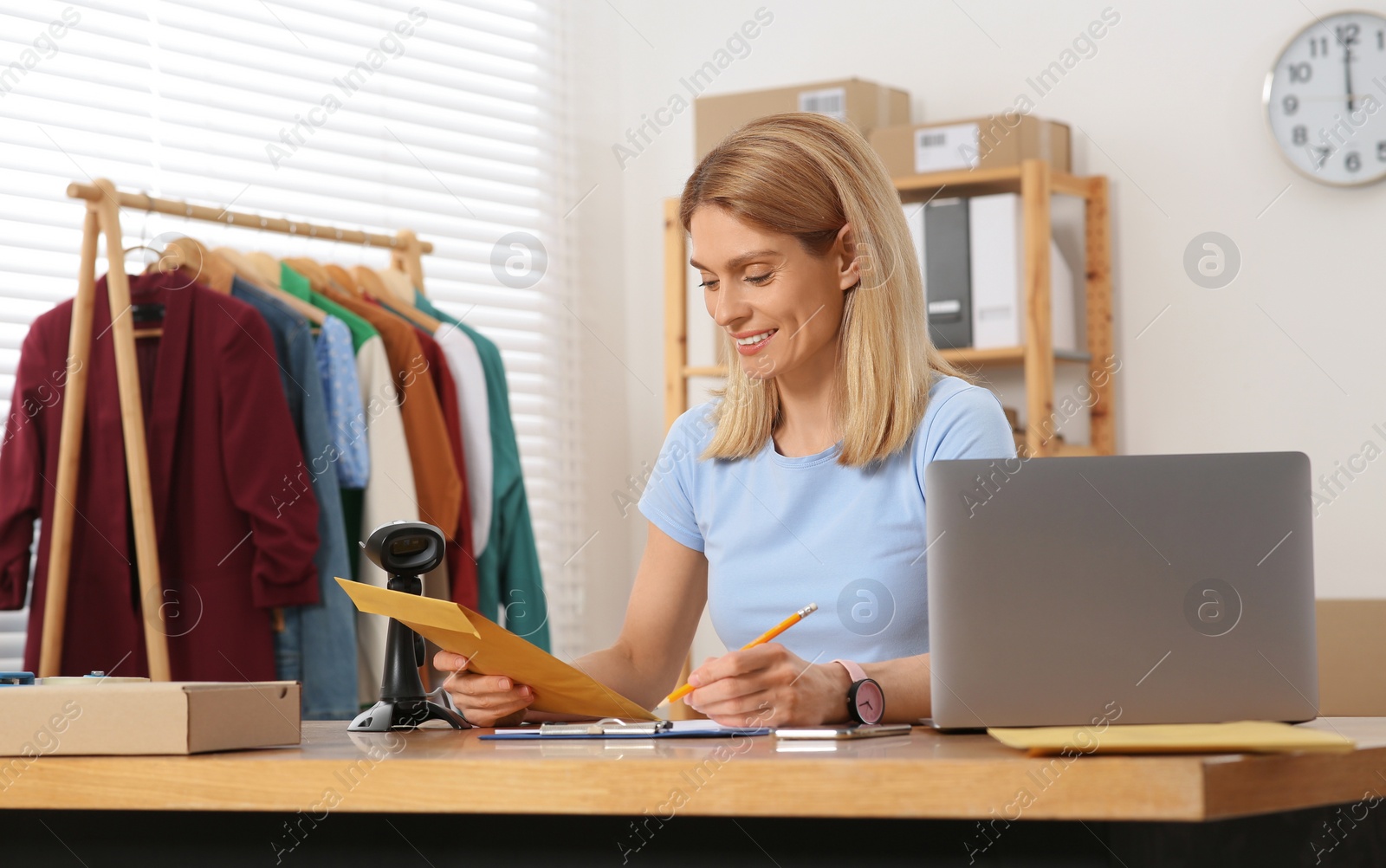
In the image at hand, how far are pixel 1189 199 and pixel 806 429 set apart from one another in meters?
1.88

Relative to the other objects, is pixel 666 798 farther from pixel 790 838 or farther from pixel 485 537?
pixel 485 537

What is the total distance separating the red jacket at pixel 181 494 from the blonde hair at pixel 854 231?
1.22 m

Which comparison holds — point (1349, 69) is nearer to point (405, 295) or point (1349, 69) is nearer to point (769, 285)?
point (769, 285)

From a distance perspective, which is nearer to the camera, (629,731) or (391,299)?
(629,731)

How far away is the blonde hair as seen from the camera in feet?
5.49

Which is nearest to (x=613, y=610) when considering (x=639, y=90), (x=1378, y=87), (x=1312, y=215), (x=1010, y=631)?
(x=639, y=90)

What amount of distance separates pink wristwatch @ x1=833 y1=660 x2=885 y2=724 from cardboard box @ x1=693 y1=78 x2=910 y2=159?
7.32ft

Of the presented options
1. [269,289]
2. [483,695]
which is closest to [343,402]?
[269,289]

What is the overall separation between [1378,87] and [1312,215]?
0.29 metres

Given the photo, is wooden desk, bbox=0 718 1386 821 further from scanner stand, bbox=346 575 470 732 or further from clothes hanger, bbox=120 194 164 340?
clothes hanger, bbox=120 194 164 340

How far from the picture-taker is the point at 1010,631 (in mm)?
1001

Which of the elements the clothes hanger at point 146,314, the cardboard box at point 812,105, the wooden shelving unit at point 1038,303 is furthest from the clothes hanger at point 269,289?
the cardboard box at point 812,105

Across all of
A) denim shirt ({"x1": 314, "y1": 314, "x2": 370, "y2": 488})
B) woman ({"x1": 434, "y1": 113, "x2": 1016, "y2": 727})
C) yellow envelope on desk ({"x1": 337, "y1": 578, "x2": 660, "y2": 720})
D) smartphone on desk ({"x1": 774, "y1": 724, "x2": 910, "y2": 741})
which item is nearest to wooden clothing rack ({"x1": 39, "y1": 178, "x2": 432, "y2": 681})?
denim shirt ({"x1": 314, "y1": 314, "x2": 370, "y2": 488})

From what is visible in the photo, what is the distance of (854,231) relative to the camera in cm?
171
